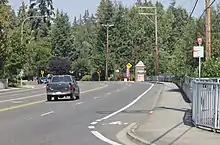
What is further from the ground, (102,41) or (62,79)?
(102,41)

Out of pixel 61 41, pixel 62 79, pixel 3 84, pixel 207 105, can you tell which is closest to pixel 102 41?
pixel 61 41

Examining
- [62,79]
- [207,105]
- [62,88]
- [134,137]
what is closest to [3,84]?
[62,79]

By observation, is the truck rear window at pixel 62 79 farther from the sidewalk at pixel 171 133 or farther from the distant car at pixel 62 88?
the sidewalk at pixel 171 133

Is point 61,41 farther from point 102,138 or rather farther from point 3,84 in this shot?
point 102,138

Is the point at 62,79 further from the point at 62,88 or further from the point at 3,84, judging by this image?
the point at 3,84

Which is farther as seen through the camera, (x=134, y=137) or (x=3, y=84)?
(x=3, y=84)

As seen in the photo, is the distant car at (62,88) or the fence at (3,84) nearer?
the distant car at (62,88)

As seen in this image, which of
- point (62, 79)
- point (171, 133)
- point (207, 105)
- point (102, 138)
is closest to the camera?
point (102, 138)

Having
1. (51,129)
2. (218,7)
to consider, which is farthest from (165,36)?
(51,129)

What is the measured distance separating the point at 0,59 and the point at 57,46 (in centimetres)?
7261

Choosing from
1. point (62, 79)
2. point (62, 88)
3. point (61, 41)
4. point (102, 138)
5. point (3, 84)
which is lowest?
point (102, 138)

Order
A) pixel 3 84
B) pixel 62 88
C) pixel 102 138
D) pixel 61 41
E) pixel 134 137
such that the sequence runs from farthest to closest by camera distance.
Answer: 1. pixel 61 41
2. pixel 3 84
3. pixel 62 88
4. pixel 102 138
5. pixel 134 137

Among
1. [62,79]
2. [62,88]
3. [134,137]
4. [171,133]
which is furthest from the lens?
[62,79]

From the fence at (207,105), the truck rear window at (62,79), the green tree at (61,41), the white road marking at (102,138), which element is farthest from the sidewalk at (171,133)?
the green tree at (61,41)
